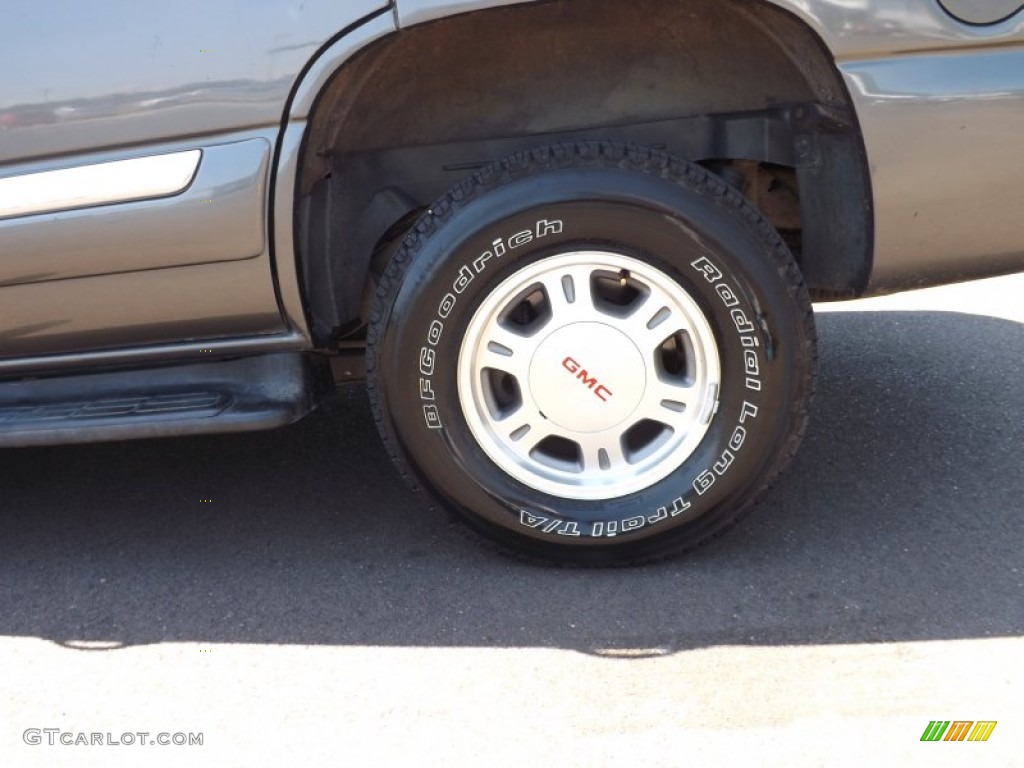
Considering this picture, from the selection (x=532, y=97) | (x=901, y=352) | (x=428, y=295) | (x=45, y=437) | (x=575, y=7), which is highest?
(x=575, y=7)

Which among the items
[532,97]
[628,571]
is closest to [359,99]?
[532,97]

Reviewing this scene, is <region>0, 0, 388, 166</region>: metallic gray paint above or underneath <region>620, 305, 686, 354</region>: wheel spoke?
above

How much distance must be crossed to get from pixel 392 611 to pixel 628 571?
56cm

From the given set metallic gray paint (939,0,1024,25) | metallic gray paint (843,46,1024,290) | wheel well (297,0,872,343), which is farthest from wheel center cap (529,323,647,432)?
metallic gray paint (939,0,1024,25)

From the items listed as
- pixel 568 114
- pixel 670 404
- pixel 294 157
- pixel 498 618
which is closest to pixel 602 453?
pixel 670 404

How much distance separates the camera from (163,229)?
2.41m

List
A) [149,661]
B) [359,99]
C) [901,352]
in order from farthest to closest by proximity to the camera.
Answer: [901,352] < [359,99] < [149,661]

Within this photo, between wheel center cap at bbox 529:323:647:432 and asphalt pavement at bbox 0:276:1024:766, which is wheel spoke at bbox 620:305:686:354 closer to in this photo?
wheel center cap at bbox 529:323:647:432

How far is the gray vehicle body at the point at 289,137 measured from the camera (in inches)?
87.8

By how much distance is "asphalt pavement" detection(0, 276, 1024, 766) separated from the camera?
206cm

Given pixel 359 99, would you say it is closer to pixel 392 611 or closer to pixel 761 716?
pixel 392 611

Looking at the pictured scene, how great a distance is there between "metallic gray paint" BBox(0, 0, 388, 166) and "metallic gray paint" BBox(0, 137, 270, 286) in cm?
9

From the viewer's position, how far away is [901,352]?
389 cm

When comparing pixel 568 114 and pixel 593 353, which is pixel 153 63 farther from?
pixel 593 353
